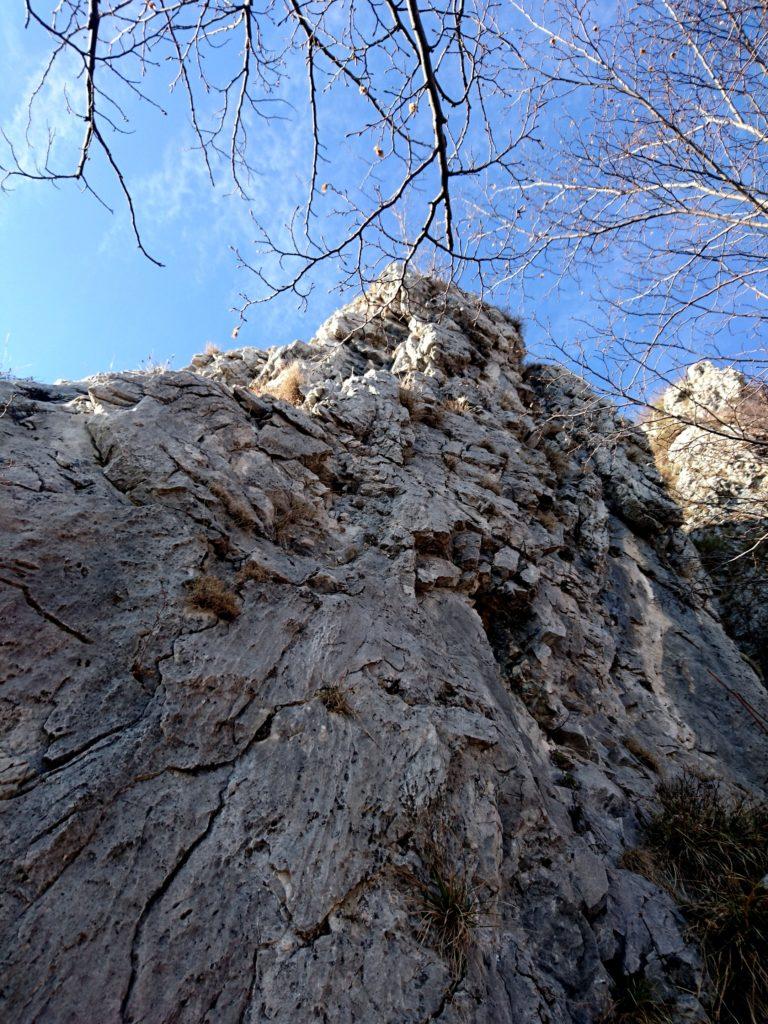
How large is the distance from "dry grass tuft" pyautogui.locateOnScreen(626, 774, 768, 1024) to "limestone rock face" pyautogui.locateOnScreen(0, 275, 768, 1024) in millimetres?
229

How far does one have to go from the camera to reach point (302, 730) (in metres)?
3.40

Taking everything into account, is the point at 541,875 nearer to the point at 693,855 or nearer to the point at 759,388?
the point at 693,855

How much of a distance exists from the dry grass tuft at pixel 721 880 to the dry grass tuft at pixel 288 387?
6.33 meters

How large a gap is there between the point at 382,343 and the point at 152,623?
276 inches

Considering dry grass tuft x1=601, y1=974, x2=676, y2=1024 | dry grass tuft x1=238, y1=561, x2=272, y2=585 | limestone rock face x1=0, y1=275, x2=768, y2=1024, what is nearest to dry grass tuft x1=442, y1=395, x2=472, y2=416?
limestone rock face x1=0, y1=275, x2=768, y2=1024

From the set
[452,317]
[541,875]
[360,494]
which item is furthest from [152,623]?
[452,317]

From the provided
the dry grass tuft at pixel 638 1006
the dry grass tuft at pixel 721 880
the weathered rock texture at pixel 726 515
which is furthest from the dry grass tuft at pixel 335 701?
the weathered rock texture at pixel 726 515

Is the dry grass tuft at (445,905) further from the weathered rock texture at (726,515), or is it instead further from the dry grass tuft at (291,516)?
the weathered rock texture at (726,515)

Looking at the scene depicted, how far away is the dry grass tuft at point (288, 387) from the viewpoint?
277 inches

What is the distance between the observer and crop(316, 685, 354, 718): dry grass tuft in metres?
3.61

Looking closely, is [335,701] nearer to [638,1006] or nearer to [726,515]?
[638,1006]

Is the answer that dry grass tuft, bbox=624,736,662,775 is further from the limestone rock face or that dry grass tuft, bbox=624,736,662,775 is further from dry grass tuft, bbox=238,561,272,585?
dry grass tuft, bbox=238,561,272,585

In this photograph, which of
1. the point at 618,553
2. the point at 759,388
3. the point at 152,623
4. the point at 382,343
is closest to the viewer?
the point at 152,623

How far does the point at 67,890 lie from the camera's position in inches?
92.3
